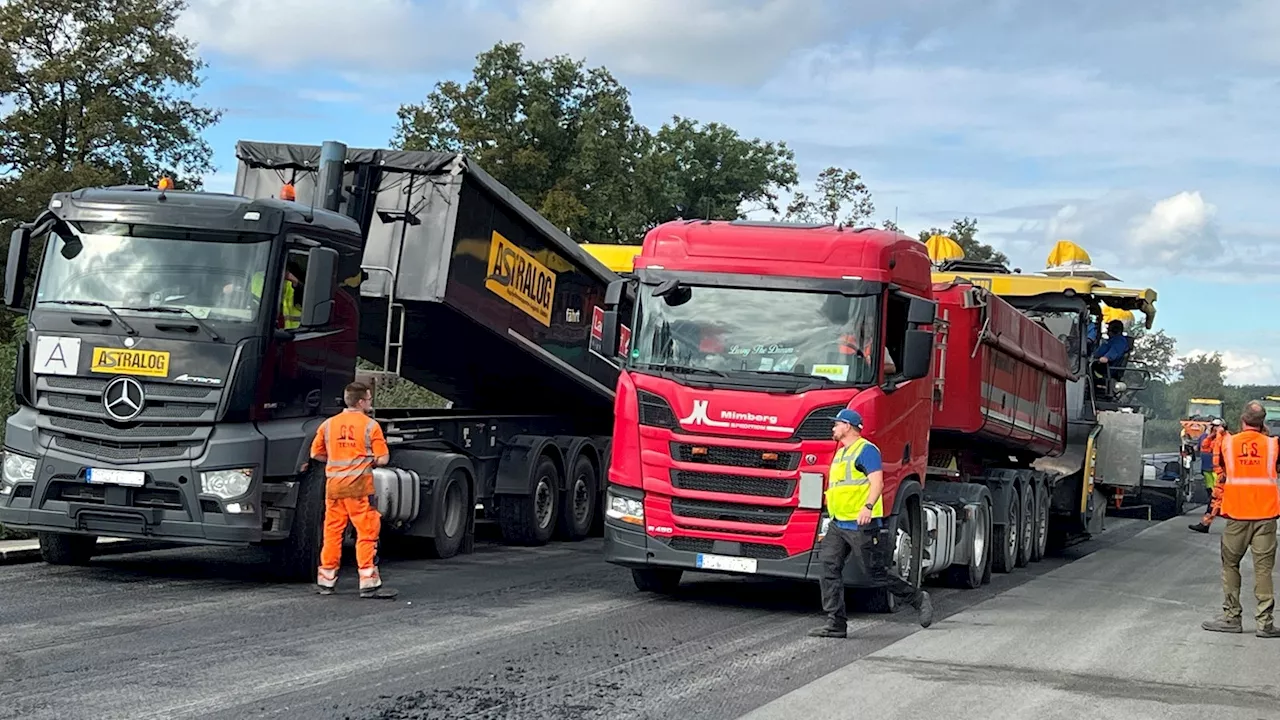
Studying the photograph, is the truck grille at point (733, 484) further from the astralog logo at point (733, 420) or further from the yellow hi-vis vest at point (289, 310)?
the yellow hi-vis vest at point (289, 310)

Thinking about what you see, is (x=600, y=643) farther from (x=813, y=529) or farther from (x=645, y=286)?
(x=645, y=286)

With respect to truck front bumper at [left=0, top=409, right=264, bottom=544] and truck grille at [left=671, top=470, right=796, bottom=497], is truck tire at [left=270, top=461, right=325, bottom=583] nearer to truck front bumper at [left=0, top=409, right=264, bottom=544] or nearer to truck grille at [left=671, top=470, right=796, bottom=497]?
truck front bumper at [left=0, top=409, right=264, bottom=544]

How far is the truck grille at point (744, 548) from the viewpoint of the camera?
11055mm

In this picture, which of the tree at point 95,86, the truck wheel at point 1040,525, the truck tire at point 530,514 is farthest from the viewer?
the tree at point 95,86

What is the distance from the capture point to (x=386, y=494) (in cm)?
1317

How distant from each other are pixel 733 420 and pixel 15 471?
17.0ft

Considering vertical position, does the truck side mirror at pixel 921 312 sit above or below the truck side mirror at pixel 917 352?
above

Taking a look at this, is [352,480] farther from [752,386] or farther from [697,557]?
[752,386]

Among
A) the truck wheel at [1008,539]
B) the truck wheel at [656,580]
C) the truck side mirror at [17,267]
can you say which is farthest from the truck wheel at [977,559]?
the truck side mirror at [17,267]

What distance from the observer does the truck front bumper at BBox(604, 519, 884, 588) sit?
36.1 feet

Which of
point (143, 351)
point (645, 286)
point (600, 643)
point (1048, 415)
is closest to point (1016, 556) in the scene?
point (1048, 415)

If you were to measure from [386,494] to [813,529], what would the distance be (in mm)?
4005

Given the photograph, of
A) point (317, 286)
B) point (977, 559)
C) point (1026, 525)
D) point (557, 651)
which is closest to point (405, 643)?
point (557, 651)

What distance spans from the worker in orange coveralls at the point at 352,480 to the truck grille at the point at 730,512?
2158mm
